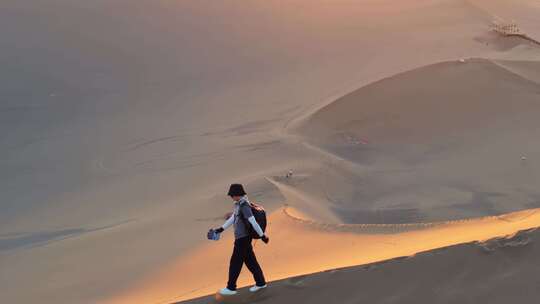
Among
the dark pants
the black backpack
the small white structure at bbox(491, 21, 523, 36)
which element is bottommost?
the dark pants

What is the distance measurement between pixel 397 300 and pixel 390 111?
866 centimetres

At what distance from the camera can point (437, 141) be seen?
12.4 m

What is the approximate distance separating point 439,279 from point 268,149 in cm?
722

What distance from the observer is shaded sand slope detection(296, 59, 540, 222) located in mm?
9898

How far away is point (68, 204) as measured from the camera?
11.1 meters

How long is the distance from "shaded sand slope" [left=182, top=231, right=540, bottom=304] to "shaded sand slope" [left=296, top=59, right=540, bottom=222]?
136 inches

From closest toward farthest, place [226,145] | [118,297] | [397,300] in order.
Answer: [397,300], [118,297], [226,145]

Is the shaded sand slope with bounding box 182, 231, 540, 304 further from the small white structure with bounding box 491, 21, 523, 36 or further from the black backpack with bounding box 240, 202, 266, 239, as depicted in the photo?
the small white structure with bounding box 491, 21, 523, 36

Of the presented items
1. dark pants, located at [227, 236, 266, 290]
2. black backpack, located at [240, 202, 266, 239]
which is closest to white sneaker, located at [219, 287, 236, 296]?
dark pants, located at [227, 236, 266, 290]

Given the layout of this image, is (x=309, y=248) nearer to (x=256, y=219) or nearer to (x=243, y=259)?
(x=243, y=259)

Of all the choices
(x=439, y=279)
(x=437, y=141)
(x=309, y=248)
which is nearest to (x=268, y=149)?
(x=437, y=141)

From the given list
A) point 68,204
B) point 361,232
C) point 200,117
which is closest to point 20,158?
point 68,204

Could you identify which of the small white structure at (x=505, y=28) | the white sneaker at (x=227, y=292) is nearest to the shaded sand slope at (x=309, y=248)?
the white sneaker at (x=227, y=292)

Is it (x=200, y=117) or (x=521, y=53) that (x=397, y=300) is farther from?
(x=521, y=53)
